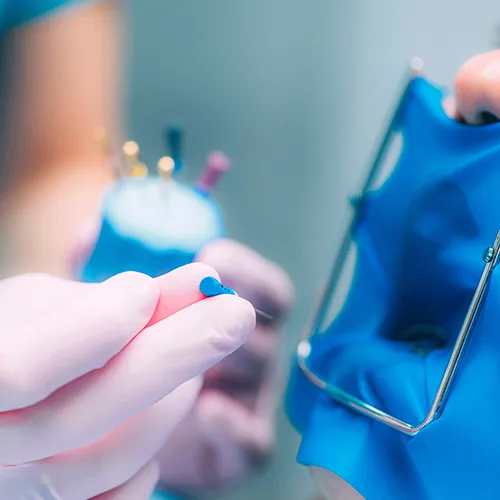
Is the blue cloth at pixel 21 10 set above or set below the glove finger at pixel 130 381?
above

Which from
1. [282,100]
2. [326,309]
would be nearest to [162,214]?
[326,309]

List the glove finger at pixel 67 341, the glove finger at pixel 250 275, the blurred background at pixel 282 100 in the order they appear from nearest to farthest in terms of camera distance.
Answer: the glove finger at pixel 67 341 → the glove finger at pixel 250 275 → the blurred background at pixel 282 100

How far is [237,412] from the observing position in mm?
653

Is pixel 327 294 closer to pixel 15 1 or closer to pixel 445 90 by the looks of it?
pixel 445 90

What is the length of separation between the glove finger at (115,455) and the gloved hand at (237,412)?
162mm

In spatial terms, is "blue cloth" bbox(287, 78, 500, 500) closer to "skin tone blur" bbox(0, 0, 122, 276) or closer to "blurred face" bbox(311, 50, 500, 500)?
"blurred face" bbox(311, 50, 500, 500)

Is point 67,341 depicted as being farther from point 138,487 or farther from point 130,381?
point 138,487

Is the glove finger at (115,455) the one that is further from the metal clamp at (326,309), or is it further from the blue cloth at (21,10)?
the blue cloth at (21,10)

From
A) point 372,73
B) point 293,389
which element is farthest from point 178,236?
point 372,73

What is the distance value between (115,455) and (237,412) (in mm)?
232

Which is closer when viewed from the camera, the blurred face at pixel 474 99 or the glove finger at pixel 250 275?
the blurred face at pixel 474 99

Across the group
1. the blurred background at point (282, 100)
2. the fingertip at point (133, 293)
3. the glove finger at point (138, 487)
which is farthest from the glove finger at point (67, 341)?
the blurred background at point (282, 100)

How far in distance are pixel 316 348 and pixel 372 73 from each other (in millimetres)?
313

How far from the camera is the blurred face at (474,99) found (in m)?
0.44
